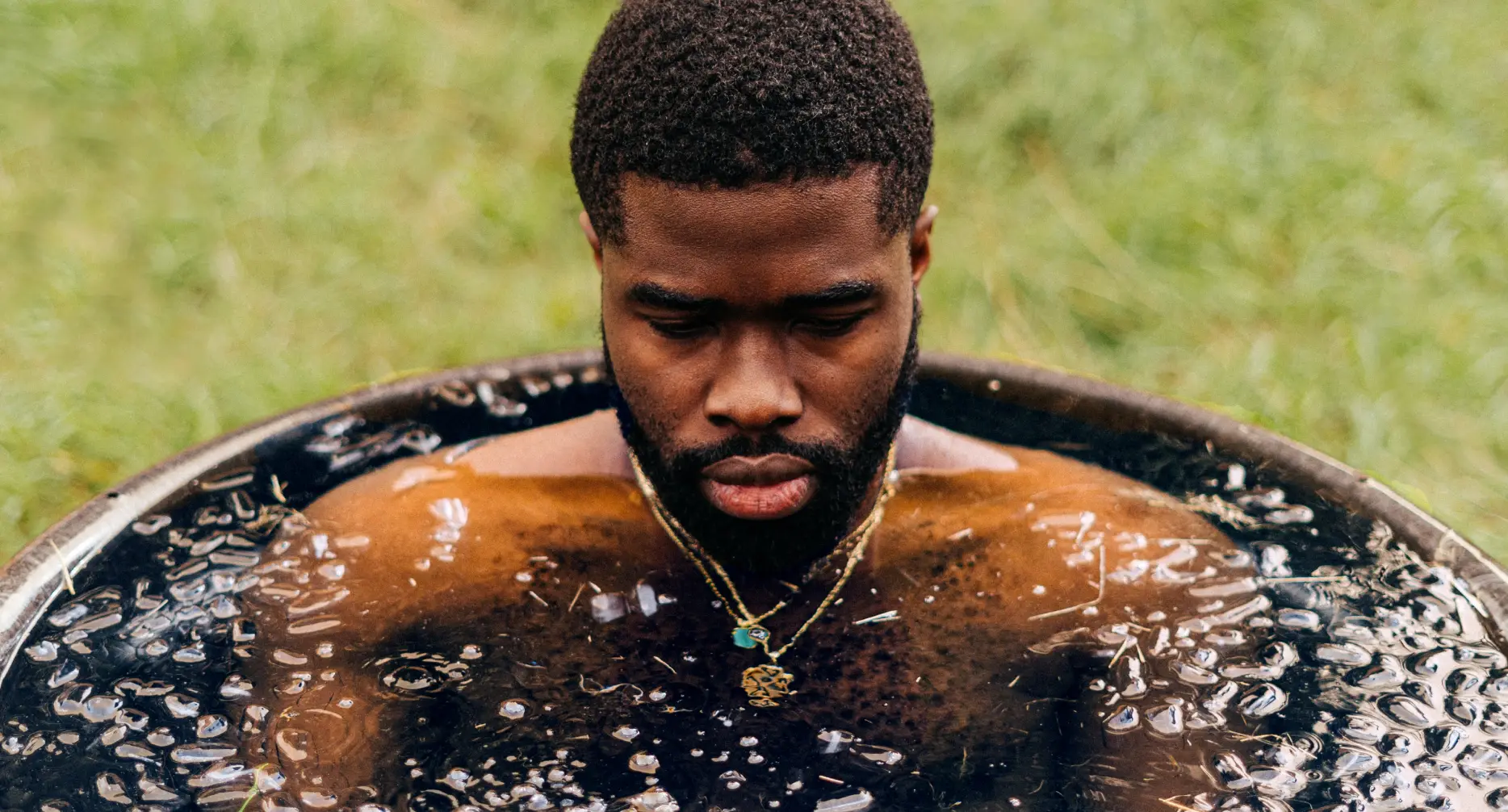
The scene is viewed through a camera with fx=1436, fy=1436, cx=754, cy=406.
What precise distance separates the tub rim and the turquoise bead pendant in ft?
2.86

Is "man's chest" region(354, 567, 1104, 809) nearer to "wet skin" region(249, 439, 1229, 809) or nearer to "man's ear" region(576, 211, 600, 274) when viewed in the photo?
"wet skin" region(249, 439, 1229, 809)

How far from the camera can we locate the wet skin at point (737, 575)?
81.1 inches

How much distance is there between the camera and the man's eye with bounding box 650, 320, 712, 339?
2121 mm

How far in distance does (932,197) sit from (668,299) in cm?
294

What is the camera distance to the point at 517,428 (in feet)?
10.0

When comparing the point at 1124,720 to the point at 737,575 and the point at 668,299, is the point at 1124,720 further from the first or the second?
the point at 668,299

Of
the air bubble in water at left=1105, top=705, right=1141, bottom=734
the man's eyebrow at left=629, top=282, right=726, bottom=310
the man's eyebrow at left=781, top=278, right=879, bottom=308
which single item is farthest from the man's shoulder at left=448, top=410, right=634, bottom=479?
the air bubble in water at left=1105, top=705, right=1141, bottom=734

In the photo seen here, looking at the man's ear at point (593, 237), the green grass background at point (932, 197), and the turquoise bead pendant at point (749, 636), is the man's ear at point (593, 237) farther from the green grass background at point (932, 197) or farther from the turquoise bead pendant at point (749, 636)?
the green grass background at point (932, 197)

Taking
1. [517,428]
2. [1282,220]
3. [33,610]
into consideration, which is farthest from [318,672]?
[1282,220]

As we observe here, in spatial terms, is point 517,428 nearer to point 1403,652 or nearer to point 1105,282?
point 1403,652

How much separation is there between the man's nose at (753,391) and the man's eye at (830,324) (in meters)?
0.06

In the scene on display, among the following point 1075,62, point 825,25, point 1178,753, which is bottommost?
point 1178,753

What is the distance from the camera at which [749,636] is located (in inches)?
93.3

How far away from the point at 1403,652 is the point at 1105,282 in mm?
2302
